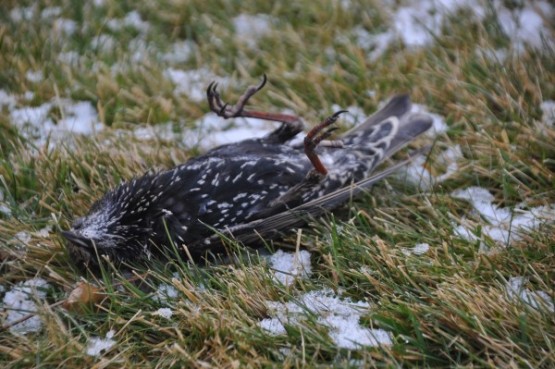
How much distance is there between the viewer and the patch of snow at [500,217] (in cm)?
300

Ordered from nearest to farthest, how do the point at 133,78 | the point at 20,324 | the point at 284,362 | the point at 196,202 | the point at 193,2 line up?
the point at 284,362 → the point at 20,324 → the point at 196,202 → the point at 133,78 → the point at 193,2

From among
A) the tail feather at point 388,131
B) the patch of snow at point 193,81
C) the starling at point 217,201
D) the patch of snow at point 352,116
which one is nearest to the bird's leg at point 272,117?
the starling at point 217,201

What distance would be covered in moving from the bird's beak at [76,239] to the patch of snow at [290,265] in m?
0.82

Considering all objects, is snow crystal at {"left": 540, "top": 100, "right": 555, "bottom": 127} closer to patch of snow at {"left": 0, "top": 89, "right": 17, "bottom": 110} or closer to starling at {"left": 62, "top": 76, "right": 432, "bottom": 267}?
starling at {"left": 62, "top": 76, "right": 432, "bottom": 267}

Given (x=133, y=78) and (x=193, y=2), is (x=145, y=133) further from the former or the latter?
(x=193, y=2)

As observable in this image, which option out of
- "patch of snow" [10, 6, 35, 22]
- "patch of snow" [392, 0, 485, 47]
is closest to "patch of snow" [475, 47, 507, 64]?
"patch of snow" [392, 0, 485, 47]

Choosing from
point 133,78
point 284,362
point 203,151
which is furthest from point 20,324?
point 133,78

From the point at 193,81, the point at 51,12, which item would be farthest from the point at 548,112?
the point at 51,12

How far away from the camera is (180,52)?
15.1 feet

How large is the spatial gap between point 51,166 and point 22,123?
2.00ft

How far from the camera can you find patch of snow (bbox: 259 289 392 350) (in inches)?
99.3

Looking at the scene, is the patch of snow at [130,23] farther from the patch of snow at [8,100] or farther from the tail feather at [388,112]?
the tail feather at [388,112]

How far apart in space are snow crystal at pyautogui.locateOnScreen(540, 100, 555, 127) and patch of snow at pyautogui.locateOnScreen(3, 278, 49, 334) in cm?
271

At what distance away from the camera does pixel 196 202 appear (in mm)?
3121
